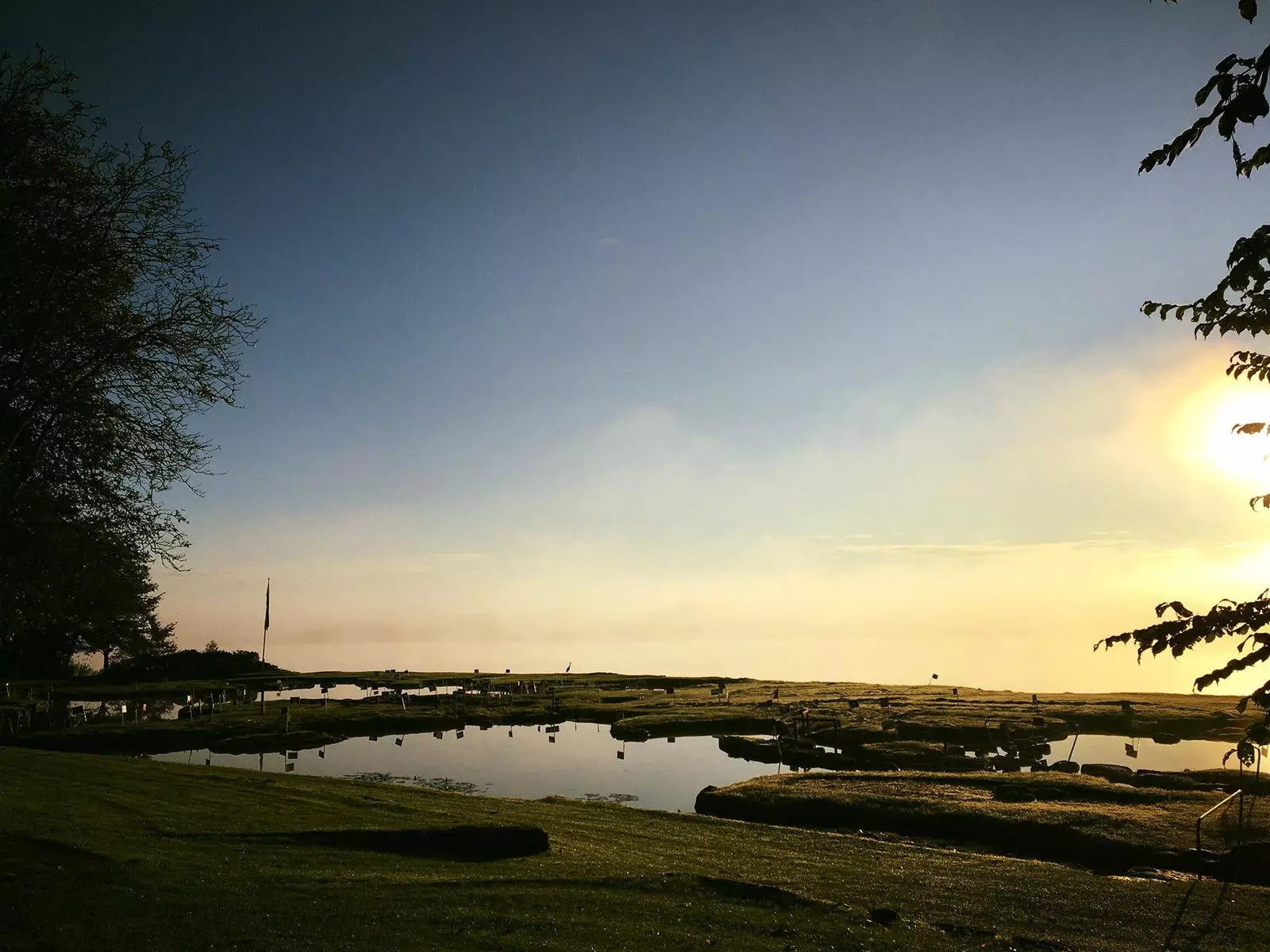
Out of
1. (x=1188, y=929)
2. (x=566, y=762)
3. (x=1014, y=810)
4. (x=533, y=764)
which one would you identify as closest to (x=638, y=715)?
(x=566, y=762)

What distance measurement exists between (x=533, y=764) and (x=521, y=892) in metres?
43.4

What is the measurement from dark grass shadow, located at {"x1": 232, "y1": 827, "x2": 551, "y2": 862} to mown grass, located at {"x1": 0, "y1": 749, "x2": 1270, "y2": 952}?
0.14 metres

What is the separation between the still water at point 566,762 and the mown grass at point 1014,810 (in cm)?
824

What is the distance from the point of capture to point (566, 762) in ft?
205

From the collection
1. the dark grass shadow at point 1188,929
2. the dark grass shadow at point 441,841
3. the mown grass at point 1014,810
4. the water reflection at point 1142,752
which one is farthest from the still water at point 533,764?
the dark grass shadow at point 1188,929

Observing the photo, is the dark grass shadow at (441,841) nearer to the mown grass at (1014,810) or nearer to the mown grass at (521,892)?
the mown grass at (521,892)

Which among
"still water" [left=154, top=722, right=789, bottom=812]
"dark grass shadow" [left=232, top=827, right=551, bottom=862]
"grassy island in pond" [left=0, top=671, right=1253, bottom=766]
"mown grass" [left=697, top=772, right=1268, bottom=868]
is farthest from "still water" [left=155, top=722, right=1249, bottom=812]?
"dark grass shadow" [left=232, top=827, right=551, bottom=862]

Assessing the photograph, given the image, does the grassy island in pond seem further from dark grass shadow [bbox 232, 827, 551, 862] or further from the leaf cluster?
the leaf cluster

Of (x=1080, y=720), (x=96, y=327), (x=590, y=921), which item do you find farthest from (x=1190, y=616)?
(x=1080, y=720)

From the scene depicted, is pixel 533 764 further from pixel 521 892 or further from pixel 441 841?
pixel 521 892

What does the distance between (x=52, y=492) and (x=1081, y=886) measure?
28.0m

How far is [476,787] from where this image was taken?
4928 cm

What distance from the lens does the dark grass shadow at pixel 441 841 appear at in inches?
915

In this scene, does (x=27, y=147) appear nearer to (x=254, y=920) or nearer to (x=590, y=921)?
(x=254, y=920)
